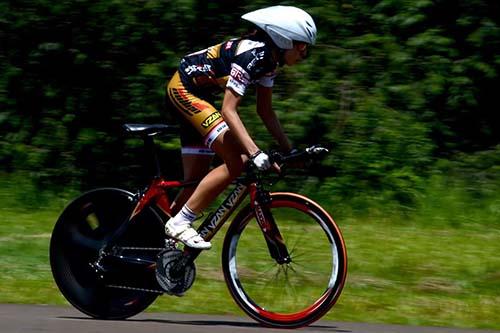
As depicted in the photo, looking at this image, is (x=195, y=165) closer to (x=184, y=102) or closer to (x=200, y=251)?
(x=184, y=102)

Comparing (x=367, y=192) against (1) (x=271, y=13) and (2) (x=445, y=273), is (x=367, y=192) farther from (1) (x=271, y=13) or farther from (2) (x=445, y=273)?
(1) (x=271, y=13)

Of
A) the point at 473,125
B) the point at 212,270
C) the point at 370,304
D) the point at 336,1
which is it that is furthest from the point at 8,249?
the point at 473,125

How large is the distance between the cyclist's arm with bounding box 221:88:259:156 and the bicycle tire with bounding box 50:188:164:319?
0.87 meters

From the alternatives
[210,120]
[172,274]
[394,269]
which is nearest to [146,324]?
[172,274]

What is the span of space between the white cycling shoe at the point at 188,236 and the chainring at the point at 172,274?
0.14 metres

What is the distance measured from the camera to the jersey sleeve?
22.4 feet

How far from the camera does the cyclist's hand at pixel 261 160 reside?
22.1 ft

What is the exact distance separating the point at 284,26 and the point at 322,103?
4.99 m

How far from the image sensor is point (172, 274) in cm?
717

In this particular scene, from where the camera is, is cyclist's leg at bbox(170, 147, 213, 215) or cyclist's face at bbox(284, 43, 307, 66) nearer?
cyclist's face at bbox(284, 43, 307, 66)

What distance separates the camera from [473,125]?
44.4 ft

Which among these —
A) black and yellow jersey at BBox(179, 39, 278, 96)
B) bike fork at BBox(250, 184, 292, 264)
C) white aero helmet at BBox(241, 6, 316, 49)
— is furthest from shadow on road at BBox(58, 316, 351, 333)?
white aero helmet at BBox(241, 6, 316, 49)

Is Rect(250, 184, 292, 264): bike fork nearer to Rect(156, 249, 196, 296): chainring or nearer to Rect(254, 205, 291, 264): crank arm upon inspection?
Rect(254, 205, 291, 264): crank arm

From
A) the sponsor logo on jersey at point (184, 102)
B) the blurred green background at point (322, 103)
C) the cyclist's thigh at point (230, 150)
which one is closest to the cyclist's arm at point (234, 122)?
the cyclist's thigh at point (230, 150)
